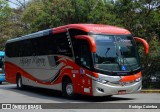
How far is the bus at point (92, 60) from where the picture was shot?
15.5 metres

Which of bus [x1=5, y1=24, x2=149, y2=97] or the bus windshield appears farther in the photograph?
the bus windshield

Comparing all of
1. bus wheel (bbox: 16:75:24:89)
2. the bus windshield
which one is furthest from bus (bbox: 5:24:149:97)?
bus wheel (bbox: 16:75:24:89)

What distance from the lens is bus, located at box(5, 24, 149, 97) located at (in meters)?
15.5

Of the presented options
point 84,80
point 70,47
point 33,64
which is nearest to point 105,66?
point 84,80

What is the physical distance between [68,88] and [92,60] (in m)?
2.59

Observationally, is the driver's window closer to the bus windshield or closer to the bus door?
the bus door

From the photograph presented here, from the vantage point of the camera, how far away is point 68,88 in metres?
17.5

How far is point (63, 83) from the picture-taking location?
58.7 ft

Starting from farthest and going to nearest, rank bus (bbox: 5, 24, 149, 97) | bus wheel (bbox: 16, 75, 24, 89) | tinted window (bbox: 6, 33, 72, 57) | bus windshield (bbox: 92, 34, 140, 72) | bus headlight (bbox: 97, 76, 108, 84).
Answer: bus wheel (bbox: 16, 75, 24, 89), tinted window (bbox: 6, 33, 72, 57), bus windshield (bbox: 92, 34, 140, 72), bus (bbox: 5, 24, 149, 97), bus headlight (bbox: 97, 76, 108, 84)

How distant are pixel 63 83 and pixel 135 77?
11.8 feet

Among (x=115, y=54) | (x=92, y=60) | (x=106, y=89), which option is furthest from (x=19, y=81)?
(x=106, y=89)

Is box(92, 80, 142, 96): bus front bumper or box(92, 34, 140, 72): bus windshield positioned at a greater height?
box(92, 34, 140, 72): bus windshield

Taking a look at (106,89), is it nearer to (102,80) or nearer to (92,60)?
(102,80)

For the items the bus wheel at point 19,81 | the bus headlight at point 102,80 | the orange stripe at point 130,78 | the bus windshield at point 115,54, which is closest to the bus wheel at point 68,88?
the bus headlight at point 102,80
